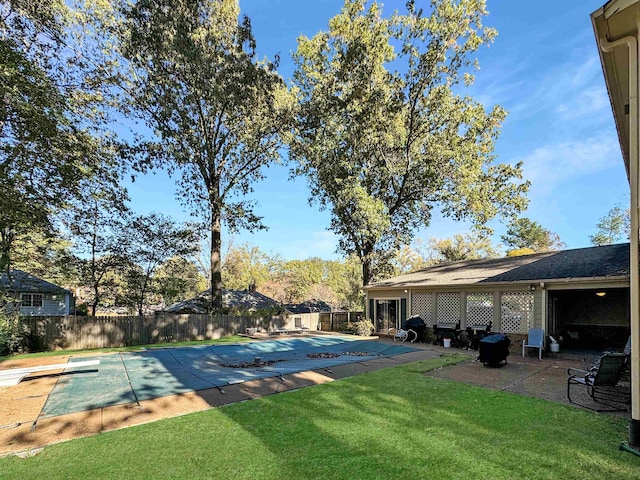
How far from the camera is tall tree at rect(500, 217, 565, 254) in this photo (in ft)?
116

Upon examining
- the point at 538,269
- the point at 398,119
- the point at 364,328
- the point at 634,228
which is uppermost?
the point at 398,119

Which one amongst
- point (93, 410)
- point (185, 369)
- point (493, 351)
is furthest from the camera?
point (493, 351)

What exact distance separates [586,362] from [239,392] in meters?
9.35

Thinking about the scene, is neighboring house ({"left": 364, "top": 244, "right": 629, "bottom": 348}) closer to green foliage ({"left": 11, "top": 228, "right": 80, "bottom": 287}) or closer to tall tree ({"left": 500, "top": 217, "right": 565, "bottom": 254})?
green foliage ({"left": 11, "top": 228, "right": 80, "bottom": 287})

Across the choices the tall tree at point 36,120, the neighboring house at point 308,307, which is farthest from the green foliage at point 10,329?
the neighboring house at point 308,307

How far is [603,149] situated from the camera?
1723cm

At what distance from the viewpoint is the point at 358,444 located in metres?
3.86

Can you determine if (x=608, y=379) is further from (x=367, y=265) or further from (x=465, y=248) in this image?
(x=465, y=248)

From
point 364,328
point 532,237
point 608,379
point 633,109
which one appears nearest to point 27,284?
point 364,328

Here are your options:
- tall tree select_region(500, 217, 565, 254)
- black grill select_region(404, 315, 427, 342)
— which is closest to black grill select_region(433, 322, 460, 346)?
black grill select_region(404, 315, 427, 342)

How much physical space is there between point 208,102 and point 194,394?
1430 centimetres

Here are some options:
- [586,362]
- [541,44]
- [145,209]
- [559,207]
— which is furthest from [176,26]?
[559,207]

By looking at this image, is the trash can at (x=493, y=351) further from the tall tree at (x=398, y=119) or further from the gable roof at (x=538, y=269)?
the tall tree at (x=398, y=119)

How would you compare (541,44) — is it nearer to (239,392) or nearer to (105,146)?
(239,392)
